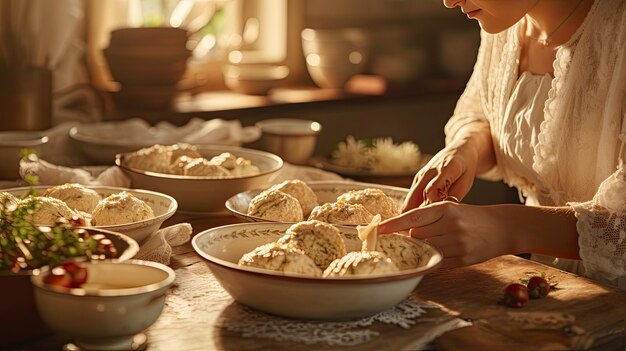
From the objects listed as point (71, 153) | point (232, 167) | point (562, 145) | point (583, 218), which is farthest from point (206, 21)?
point (583, 218)

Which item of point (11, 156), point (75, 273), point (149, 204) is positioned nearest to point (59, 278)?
point (75, 273)

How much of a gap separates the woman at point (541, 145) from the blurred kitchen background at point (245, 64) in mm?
910

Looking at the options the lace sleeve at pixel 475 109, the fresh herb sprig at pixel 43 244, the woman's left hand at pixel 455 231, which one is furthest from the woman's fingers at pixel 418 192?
the fresh herb sprig at pixel 43 244

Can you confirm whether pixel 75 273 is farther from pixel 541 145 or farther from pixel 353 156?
pixel 353 156

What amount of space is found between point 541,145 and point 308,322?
94 cm

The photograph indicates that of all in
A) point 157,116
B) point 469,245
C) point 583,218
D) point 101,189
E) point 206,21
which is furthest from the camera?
point 206,21

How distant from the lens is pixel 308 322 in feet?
4.56

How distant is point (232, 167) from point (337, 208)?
0.49 meters

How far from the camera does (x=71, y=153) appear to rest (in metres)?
2.66

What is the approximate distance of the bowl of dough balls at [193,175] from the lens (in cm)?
208

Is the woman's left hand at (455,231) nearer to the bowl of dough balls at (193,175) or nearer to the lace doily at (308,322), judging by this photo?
the lace doily at (308,322)

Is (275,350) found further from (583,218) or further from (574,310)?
(583,218)

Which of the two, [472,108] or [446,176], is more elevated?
[472,108]

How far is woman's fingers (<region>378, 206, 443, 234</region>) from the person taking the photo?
158 centimetres
